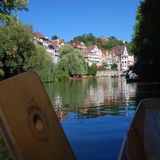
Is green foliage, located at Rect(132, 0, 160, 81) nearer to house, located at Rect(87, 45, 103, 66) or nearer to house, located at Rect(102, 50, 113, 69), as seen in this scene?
house, located at Rect(87, 45, 103, 66)

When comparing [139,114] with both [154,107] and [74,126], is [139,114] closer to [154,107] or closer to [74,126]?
[154,107]

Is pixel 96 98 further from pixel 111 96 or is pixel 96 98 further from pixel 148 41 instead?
pixel 148 41

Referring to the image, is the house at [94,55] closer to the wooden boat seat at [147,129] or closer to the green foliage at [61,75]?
the green foliage at [61,75]

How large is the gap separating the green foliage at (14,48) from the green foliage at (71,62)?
3750cm

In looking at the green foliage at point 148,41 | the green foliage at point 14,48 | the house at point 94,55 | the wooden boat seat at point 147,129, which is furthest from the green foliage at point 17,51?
the house at point 94,55

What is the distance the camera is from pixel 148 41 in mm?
36094

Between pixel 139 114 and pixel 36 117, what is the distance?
1994mm

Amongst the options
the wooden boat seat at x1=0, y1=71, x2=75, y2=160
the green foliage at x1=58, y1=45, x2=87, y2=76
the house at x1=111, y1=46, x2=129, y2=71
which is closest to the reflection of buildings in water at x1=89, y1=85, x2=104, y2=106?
the wooden boat seat at x1=0, y1=71, x2=75, y2=160

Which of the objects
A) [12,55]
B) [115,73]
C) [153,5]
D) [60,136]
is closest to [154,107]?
[60,136]

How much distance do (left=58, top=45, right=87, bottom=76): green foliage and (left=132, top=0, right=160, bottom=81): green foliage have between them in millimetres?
33120

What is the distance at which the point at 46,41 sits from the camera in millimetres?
137875

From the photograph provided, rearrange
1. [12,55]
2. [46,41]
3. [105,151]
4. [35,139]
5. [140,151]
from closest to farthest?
[35,139]
[140,151]
[105,151]
[12,55]
[46,41]

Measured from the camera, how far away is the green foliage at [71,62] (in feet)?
285

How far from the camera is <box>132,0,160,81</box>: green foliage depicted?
25594 mm
